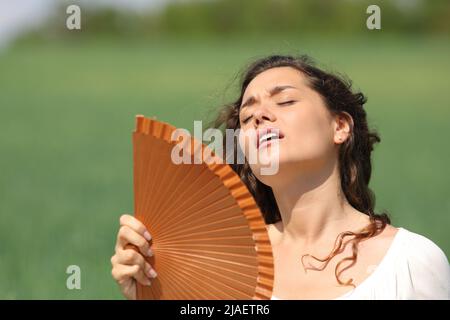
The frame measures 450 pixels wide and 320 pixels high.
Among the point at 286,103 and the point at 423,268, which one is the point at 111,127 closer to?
the point at 286,103

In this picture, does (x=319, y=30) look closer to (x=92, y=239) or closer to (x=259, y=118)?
(x=92, y=239)

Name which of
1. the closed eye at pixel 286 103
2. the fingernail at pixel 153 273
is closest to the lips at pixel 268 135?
the closed eye at pixel 286 103

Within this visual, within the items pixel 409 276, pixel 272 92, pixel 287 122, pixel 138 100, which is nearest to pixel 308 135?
→ pixel 287 122

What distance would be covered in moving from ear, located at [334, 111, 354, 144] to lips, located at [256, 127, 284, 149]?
296 millimetres

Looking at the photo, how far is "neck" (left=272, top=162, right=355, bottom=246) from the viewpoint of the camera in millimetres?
2812

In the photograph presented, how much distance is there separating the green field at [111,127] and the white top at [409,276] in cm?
85

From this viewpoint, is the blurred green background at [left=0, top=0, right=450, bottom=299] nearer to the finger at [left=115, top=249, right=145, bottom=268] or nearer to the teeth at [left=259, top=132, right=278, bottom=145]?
the teeth at [left=259, top=132, right=278, bottom=145]

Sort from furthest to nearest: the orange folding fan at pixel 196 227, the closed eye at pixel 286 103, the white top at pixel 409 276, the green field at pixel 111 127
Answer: the green field at pixel 111 127, the closed eye at pixel 286 103, the white top at pixel 409 276, the orange folding fan at pixel 196 227

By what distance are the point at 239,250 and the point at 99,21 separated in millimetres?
33314

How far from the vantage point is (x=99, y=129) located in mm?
12742

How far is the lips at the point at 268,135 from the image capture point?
8.85ft

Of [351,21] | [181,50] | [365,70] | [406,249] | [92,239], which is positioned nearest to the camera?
[406,249]

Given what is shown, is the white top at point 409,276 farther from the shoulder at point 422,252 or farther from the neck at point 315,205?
the neck at point 315,205

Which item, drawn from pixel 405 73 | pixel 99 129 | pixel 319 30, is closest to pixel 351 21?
pixel 319 30
